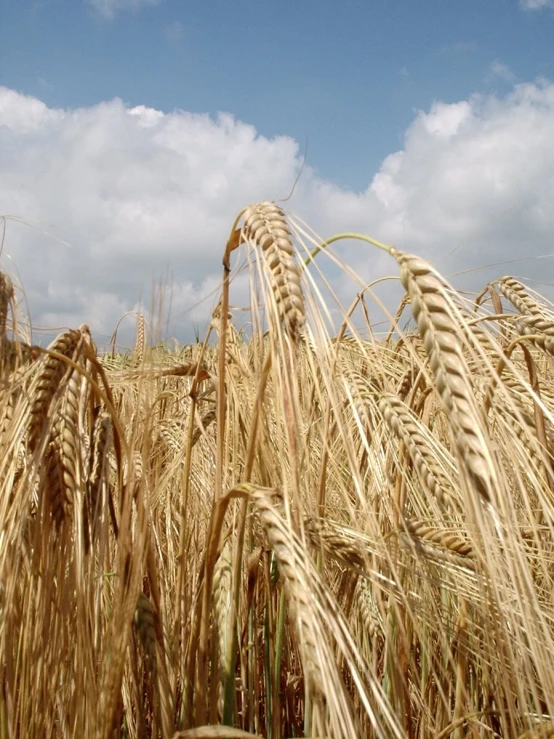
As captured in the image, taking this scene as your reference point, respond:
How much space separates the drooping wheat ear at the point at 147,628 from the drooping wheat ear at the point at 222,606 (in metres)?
0.12

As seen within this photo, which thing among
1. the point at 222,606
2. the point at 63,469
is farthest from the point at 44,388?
the point at 222,606

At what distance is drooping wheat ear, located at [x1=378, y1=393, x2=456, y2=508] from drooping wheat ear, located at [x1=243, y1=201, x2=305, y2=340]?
49 centimetres

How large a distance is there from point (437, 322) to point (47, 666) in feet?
2.76

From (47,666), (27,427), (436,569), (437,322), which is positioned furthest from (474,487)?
(47,666)

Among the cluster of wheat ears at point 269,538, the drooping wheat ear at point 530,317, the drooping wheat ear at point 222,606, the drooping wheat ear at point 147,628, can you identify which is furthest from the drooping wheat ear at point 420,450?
the drooping wheat ear at point 147,628

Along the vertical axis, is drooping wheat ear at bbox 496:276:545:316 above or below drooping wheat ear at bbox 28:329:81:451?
above

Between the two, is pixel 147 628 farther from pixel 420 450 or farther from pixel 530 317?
pixel 530 317

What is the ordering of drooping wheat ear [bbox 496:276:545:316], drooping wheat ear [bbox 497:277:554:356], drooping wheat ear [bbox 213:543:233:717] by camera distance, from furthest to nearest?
drooping wheat ear [bbox 496:276:545:316] → drooping wheat ear [bbox 497:277:554:356] → drooping wheat ear [bbox 213:543:233:717]

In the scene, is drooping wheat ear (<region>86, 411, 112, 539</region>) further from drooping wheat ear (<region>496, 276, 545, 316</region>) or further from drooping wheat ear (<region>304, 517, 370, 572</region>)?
drooping wheat ear (<region>496, 276, 545, 316</region>)

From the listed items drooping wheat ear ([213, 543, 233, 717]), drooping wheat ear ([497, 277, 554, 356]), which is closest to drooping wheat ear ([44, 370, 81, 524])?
drooping wheat ear ([213, 543, 233, 717])

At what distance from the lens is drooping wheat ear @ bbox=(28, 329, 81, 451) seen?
0.99 meters

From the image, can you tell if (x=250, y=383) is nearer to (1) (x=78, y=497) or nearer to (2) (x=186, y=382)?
(1) (x=78, y=497)

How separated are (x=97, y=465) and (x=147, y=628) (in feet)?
0.95

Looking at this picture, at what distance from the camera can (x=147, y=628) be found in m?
1.13
